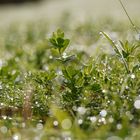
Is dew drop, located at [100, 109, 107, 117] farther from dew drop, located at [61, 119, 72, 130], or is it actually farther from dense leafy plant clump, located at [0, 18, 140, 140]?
dew drop, located at [61, 119, 72, 130]

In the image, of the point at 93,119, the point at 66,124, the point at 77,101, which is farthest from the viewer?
the point at 77,101

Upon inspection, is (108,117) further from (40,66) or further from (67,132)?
(40,66)

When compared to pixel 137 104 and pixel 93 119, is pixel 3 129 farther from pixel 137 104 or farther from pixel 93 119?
pixel 137 104

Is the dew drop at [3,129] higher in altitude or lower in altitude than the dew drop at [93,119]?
higher

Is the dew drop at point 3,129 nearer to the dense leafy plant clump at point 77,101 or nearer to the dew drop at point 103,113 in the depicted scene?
the dense leafy plant clump at point 77,101

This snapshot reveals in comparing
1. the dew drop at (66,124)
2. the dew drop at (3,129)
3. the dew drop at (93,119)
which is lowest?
the dew drop at (66,124)

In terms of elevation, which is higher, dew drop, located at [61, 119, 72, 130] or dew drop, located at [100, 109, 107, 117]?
dew drop, located at [100, 109, 107, 117]

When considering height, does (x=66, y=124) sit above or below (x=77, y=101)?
below

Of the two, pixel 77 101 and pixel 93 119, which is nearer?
pixel 93 119

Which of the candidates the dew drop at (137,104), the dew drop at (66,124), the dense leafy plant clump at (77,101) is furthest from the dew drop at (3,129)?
the dew drop at (137,104)

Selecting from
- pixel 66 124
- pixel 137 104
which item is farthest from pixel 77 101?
pixel 66 124

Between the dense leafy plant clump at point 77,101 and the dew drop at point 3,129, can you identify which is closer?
the dense leafy plant clump at point 77,101

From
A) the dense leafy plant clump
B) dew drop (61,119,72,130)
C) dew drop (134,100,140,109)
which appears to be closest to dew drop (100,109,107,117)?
the dense leafy plant clump
